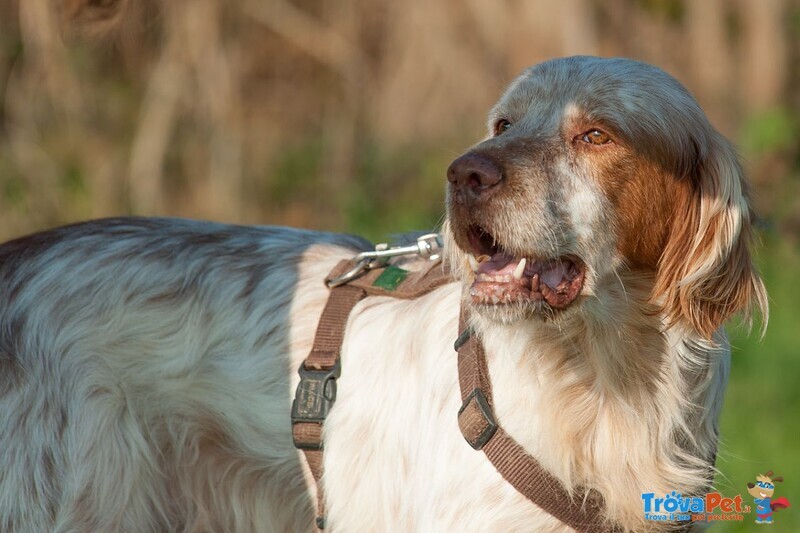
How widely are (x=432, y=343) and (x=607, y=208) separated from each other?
686mm

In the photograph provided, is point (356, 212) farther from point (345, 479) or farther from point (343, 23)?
point (345, 479)

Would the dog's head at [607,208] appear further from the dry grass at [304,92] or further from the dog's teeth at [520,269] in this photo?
the dry grass at [304,92]

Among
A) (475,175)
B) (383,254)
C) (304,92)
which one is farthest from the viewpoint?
(304,92)

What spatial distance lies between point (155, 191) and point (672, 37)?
567 cm

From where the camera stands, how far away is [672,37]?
11328mm

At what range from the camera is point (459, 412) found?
299 cm

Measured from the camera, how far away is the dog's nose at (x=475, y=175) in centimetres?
287

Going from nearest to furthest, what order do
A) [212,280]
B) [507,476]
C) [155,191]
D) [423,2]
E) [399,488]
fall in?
[507,476], [399,488], [212,280], [155,191], [423,2]

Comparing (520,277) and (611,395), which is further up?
(520,277)

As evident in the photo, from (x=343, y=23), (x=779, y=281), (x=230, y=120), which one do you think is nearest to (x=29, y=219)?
(x=230, y=120)

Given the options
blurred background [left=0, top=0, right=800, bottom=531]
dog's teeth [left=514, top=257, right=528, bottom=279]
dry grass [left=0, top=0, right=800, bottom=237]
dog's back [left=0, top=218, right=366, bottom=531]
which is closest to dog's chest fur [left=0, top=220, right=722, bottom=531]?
dog's back [left=0, top=218, right=366, bottom=531]

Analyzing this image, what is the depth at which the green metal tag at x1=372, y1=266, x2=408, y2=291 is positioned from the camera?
138 inches

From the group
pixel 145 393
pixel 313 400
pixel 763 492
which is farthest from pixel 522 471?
pixel 145 393

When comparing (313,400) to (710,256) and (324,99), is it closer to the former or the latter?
(710,256)
